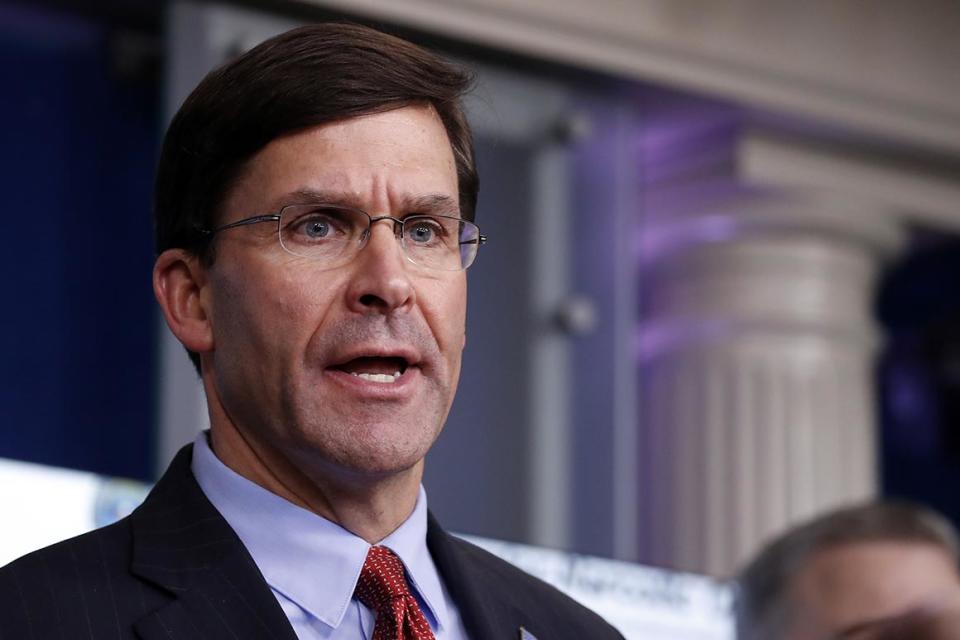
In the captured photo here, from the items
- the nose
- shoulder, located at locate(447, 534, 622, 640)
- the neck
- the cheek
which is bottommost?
shoulder, located at locate(447, 534, 622, 640)

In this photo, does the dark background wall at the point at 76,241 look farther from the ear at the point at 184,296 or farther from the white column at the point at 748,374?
the ear at the point at 184,296

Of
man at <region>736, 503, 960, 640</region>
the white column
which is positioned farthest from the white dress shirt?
the white column

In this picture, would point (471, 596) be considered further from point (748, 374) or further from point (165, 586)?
point (748, 374)

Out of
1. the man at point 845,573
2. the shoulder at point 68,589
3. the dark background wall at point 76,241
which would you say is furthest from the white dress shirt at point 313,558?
the dark background wall at point 76,241

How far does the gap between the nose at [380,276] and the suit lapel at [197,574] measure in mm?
213

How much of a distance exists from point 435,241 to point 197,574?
1.16 ft

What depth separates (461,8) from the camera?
10.2 ft

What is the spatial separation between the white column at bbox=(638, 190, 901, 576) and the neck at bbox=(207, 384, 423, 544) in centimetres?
210

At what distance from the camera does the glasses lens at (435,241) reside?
151cm

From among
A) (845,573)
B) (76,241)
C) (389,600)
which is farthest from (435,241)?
(76,241)

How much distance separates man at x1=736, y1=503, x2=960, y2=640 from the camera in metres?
2.12

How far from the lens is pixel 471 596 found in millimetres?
1494

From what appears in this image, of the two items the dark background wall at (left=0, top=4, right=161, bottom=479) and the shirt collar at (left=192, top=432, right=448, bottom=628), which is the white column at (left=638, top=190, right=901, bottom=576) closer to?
the dark background wall at (left=0, top=4, right=161, bottom=479)

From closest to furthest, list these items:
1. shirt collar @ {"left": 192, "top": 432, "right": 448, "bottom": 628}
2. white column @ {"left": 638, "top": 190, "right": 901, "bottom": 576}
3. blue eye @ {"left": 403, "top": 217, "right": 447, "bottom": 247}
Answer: shirt collar @ {"left": 192, "top": 432, "right": 448, "bottom": 628}, blue eye @ {"left": 403, "top": 217, "right": 447, "bottom": 247}, white column @ {"left": 638, "top": 190, "right": 901, "bottom": 576}
